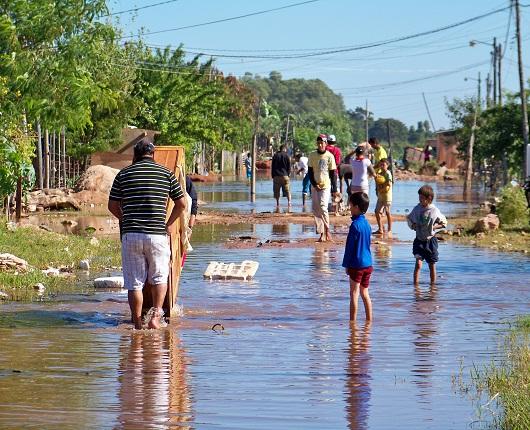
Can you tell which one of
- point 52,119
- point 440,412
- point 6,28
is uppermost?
point 6,28

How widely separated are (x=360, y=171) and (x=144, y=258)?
14.0 m

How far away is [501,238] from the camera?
2397 centimetres

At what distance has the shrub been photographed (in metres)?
26.9

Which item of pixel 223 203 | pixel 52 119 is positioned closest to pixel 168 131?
pixel 223 203

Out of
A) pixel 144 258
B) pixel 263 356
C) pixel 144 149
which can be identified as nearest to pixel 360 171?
pixel 144 149

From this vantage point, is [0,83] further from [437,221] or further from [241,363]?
[241,363]

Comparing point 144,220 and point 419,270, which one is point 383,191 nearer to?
point 419,270

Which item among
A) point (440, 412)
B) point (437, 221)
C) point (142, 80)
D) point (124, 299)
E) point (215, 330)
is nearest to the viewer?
point (440, 412)

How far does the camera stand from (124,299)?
13.9 m

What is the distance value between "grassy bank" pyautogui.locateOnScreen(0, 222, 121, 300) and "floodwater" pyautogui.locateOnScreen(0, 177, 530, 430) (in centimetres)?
85

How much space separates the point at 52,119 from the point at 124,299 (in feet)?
18.9

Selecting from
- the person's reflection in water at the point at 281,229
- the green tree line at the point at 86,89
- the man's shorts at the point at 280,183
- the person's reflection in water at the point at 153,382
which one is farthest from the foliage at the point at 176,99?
the person's reflection in water at the point at 153,382

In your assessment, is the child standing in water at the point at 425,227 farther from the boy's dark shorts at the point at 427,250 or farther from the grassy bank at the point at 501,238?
the grassy bank at the point at 501,238

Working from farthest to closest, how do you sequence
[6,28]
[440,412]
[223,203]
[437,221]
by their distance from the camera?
1. [223,203]
2. [6,28]
3. [437,221]
4. [440,412]
